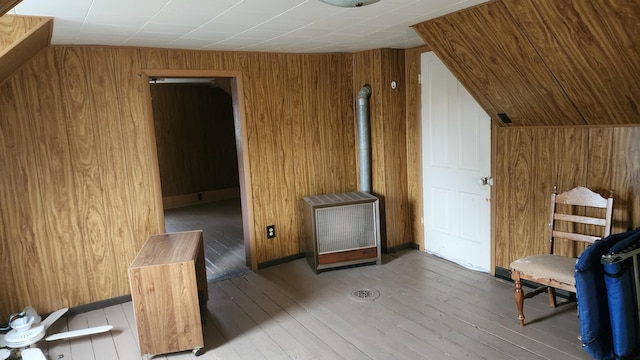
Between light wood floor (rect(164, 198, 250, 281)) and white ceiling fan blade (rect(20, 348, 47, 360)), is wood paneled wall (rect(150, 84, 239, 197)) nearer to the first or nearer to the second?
light wood floor (rect(164, 198, 250, 281))

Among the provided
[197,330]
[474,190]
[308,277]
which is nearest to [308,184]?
[308,277]

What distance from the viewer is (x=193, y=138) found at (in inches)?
287

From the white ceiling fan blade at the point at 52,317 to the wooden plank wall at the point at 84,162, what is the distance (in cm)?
8

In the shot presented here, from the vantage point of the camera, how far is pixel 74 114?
124 inches

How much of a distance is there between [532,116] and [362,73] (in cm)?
173

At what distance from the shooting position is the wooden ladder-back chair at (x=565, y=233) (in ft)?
8.52

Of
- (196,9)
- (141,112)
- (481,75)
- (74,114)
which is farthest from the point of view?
(141,112)

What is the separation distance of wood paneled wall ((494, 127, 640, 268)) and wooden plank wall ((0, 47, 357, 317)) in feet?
7.03

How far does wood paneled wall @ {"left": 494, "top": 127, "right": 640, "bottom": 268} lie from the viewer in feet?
8.87

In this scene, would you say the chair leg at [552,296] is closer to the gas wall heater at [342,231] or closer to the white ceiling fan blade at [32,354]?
the gas wall heater at [342,231]

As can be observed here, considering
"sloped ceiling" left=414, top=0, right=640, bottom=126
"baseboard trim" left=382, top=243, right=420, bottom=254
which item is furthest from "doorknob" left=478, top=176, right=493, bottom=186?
"baseboard trim" left=382, top=243, right=420, bottom=254

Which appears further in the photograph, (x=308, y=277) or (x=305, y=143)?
(x=305, y=143)

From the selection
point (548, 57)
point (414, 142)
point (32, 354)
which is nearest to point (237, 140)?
point (414, 142)

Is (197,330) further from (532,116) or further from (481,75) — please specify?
(532,116)
